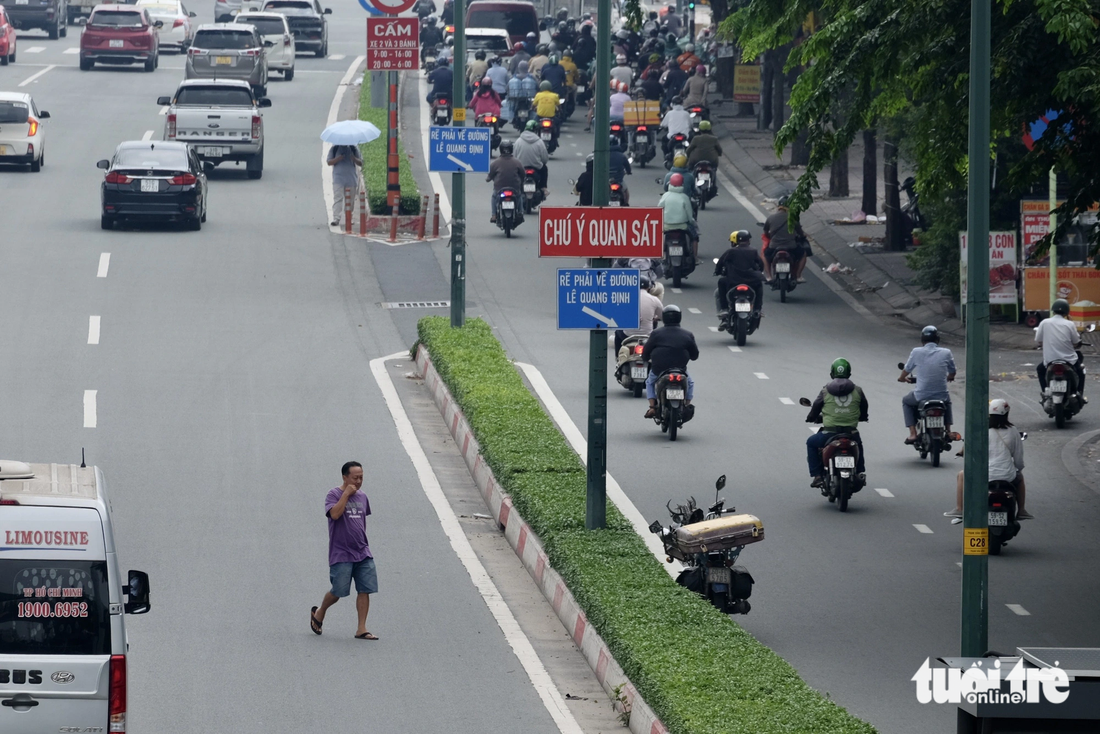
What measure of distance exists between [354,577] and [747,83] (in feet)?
114

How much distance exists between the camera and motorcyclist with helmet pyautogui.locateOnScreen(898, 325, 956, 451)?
18359mm

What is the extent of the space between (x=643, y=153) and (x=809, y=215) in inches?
268

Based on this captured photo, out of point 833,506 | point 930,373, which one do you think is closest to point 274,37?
point 930,373

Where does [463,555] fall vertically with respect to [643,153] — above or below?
below

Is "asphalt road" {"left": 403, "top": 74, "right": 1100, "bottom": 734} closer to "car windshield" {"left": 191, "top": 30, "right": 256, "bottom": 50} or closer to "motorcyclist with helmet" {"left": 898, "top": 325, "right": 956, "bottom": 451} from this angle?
"motorcyclist with helmet" {"left": 898, "top": 325, "right": 956, "bottom": 451}

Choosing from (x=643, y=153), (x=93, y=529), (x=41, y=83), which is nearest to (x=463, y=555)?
(x=93, y=529)

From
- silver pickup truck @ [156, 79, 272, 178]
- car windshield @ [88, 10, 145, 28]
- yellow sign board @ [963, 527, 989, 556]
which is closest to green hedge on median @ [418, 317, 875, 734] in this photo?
yellow sign board @ [963, 527, 989, 556]

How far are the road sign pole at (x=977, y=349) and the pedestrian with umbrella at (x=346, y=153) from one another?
70.1 ft

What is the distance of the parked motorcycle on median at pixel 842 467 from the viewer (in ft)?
55.4

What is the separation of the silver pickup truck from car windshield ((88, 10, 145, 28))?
16740 mm

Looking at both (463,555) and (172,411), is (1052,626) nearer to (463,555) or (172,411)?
A: (463,555)

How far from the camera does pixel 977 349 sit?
1094 cm

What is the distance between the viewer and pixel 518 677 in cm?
1244

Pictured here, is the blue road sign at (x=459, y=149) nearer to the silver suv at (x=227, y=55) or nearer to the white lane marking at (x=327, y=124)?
the white lane marking at (x=327, y=124)
